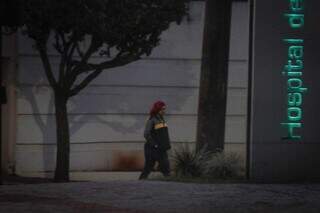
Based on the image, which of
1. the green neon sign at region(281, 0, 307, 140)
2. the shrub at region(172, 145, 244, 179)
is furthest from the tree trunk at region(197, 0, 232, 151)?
the green neon sign at region(281, 0, 307, 140)

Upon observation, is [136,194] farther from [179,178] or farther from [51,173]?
[51,173]

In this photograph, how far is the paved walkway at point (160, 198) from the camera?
1046 centimetres

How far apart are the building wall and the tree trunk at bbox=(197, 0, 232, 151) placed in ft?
10.4

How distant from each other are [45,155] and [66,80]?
357 cm

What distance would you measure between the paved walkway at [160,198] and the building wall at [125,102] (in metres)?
6.05

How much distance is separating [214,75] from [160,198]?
5.21 meters

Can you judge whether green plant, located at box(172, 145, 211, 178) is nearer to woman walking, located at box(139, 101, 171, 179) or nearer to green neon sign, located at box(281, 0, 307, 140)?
woman walking, located at box(139, 101, 171, 179)

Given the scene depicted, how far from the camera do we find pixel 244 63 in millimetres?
19875

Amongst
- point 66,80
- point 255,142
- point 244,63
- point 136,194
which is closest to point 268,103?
point 255,142

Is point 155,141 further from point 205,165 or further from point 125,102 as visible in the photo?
point 125,102

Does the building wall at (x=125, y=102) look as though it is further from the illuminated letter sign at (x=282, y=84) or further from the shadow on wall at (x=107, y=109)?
the illuminated letter sign at (x=282, y=84)

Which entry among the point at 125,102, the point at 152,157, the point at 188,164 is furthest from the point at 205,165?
the point at 125,102

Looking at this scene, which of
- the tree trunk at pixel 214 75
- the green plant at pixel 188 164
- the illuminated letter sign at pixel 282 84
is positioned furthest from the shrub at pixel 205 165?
the tree trunk at pixel 214 75

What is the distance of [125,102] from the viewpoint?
19.4m
